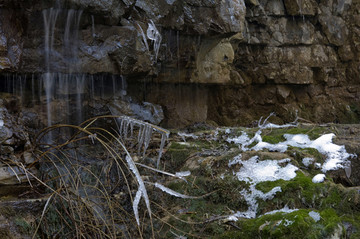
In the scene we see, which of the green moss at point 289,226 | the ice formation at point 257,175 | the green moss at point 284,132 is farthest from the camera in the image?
the green moss at point 284,132

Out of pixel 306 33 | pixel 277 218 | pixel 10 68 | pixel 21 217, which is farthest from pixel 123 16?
pixel 306 33

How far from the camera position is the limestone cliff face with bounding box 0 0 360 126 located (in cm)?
666

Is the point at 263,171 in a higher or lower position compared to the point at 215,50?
lower

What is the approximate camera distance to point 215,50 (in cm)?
911

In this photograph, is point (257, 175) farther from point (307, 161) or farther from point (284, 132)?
point (284, 132)

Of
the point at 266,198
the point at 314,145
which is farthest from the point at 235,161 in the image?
the point at 314,145

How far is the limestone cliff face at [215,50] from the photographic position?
262 inches

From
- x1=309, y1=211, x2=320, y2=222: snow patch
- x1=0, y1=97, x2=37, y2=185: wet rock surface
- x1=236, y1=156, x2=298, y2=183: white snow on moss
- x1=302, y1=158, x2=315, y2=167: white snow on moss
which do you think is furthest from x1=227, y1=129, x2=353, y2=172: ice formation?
x1=0, y1=97, x2=37, y2=185: wet rock surface

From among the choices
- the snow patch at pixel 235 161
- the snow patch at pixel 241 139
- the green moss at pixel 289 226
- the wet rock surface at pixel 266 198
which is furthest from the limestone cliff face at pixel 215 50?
the green moss at pixel 289 226

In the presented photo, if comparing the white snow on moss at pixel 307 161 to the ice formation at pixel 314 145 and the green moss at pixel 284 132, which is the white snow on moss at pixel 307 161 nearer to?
the ice formation at pixel 314 145

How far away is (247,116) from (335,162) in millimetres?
6192

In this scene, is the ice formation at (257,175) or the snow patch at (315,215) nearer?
the snow patch at (315,215)

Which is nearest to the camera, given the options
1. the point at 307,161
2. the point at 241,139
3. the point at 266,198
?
the point at 266,198

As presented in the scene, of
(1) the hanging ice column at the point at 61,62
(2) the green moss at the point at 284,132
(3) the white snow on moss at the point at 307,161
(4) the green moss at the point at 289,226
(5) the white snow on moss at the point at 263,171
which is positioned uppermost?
(1) the hanging ice column at the point at 61,62
